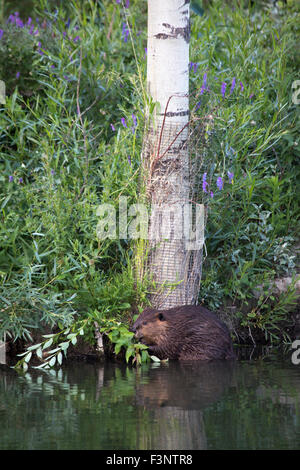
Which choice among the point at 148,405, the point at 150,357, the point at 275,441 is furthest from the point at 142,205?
the point at 275,441

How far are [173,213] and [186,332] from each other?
3.20ft

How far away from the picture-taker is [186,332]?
6.23m

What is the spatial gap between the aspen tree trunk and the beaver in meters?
0.29

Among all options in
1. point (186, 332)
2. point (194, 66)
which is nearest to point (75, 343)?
point (186, 332)

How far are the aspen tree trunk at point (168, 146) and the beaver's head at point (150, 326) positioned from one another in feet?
1.18

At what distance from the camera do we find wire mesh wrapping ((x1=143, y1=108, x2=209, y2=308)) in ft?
21.0

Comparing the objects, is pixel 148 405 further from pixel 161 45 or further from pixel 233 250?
pixel 161 45

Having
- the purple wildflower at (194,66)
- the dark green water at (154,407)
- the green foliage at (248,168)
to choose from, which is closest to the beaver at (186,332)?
the dark green water at (154,407)

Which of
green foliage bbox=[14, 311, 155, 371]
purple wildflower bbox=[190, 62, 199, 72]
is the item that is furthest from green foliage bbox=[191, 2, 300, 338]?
green foliage bbox=[14, 311, 155, 371]

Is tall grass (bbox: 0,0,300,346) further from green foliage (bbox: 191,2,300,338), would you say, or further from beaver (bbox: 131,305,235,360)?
beaver (bbox: 131,305,235,360)

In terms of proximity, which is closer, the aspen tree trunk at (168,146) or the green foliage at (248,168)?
the aspen tree trunk at (168,146)

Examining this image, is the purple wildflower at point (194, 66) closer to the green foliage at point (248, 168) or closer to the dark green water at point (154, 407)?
the green foliage at point (248, 168)

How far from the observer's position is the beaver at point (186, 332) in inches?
242

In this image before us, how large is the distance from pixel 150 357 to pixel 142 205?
1245 millimetres
